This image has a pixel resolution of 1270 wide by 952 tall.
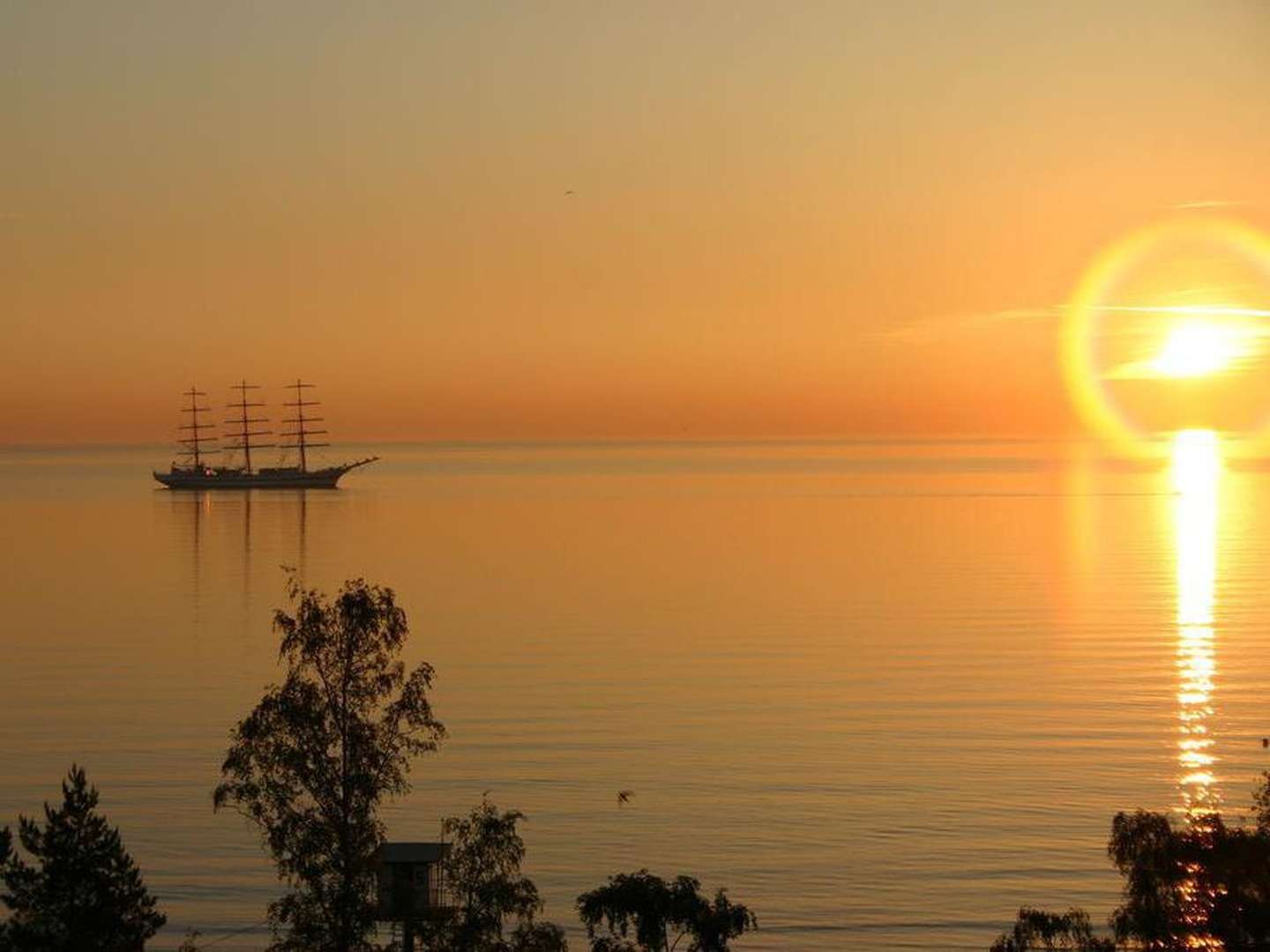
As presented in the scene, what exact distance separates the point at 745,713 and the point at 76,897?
40.0m

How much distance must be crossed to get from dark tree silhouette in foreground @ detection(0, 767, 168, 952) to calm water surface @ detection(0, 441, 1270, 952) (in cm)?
1137

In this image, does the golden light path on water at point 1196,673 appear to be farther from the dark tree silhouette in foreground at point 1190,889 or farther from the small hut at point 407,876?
Result: the small hut at point 407,876

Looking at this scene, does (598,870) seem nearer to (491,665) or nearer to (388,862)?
(388,862)

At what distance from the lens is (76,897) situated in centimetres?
2602

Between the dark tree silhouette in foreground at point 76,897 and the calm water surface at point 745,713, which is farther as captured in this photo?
the calm water surface at point 745,713

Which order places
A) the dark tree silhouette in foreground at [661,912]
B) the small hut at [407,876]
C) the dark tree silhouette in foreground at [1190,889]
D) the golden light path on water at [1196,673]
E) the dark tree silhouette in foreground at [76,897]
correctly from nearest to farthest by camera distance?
the dark tree silhouette in foreground at [1190,889] < the dark tree silhouette in foreground at [661,912] < the dark tree silhouette in foreground at [76,897] < the small hut at [407,876] < the golden light path on water at [1196,673]

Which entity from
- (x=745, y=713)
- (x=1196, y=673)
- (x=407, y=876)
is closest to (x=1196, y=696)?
(x=1196, y=673)

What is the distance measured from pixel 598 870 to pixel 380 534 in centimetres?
12324

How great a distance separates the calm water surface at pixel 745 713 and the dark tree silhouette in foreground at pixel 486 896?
11735 millimetres

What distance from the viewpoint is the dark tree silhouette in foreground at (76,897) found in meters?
25.4

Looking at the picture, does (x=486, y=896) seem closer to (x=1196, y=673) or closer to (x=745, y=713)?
(x=745, y=713)

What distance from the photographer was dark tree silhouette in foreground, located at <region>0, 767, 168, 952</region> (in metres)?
25.4

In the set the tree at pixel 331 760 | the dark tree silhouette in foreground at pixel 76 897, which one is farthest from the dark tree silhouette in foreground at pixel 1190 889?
the dark tree silhouette in foreground at pixel 76 897

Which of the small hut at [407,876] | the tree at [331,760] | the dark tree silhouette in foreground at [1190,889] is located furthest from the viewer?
the small hut at [407,876]
